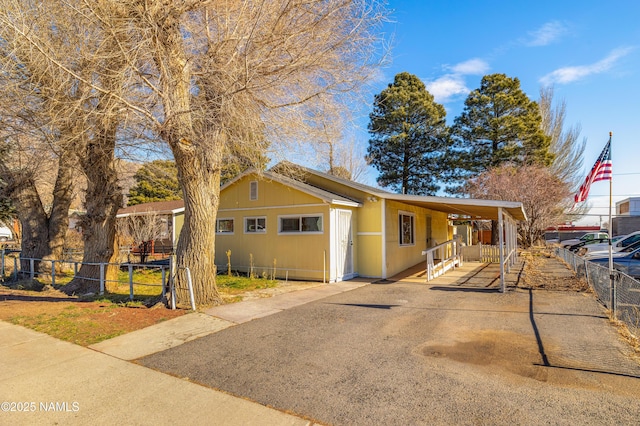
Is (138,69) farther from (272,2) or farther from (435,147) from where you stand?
(435,147)

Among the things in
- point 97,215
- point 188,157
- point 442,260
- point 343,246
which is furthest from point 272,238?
point 442,260

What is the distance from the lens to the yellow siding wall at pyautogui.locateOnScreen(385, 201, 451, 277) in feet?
40.8

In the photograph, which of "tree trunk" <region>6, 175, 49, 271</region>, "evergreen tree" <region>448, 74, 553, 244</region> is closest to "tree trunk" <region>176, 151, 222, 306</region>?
"tree trunk" <region>6, 175, 49, 271</region>

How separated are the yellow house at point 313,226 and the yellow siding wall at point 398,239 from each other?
0.04 m

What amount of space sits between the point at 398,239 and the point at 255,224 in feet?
17.5

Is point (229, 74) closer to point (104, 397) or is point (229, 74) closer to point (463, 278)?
point (104, 397)

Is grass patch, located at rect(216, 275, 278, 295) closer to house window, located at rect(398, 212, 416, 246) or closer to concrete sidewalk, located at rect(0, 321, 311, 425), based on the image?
concrete sidewalk, located at rect(0, 321, 311, 425)

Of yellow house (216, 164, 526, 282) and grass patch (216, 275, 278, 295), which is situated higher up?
yellow house (216, 164, 526, 282)

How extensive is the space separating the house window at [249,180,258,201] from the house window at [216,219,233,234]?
1.50 metres

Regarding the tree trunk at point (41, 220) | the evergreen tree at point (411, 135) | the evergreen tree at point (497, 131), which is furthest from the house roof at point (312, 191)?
the evergreen tree at point (497, 131)

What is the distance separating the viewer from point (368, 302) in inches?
322

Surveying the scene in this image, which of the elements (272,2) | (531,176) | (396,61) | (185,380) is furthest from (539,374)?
(531,176)

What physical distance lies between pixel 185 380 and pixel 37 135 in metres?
7.35

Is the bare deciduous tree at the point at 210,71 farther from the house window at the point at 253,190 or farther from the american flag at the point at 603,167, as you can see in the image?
the american flag at the point at 603,167
